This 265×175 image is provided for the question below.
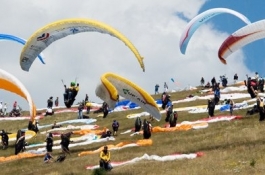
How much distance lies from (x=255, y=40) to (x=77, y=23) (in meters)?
9.86

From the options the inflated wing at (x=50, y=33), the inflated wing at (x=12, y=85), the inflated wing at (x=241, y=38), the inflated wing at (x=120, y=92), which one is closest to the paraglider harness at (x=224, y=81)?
the inflated wing at (x=241, y=38)

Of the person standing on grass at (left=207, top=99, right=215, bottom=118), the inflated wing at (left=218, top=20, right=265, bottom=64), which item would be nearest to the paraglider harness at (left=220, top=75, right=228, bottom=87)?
the person standing on grass at (left=207, top=99, right=215, bottom=118)

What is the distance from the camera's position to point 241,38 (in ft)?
99.5

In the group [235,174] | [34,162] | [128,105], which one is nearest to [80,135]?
[34,162]

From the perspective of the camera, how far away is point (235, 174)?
22.7 metres

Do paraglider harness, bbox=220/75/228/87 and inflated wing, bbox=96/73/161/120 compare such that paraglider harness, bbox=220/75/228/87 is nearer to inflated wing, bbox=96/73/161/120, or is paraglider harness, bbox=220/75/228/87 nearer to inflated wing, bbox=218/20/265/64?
inflated wing, bbox=218/20/265/64

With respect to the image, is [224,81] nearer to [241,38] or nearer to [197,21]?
[197,21]

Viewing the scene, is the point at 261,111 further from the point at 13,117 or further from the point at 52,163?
the point at 13,117

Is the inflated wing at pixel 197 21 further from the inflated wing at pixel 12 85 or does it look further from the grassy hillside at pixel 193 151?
the inflated wing at pixel 12 85

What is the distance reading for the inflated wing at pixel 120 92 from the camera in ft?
100

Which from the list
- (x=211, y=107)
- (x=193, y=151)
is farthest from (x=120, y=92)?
(x=211, y=107)

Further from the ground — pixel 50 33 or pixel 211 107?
pixel 50 33

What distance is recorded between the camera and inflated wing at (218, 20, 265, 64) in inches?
1142

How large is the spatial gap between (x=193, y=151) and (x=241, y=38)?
6907mm
